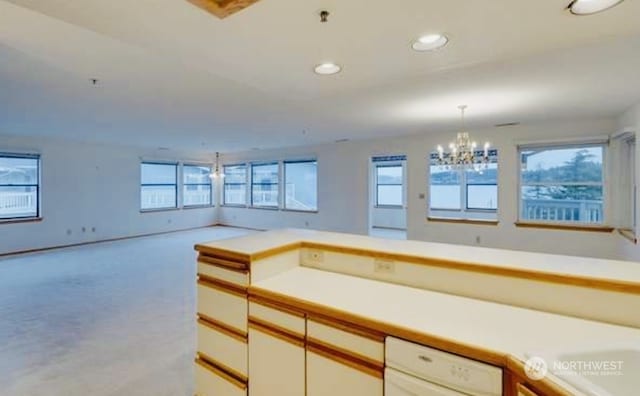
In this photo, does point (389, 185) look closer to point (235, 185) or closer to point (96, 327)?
point (235, 185)

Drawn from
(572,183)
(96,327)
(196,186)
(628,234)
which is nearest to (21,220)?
(196,186)

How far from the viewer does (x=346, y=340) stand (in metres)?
1.47

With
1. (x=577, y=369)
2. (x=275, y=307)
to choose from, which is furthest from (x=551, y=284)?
(x=275, y=307)

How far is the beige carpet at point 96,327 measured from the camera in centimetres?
232

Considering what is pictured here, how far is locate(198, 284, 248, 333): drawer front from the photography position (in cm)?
187

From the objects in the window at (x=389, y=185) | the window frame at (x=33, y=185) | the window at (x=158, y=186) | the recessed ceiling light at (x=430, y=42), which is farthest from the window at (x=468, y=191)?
the window frame at (x=33, y=185)

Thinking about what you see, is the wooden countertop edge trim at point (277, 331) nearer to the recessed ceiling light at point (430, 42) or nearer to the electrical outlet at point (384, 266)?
the electrical outlet at point (384, 266)

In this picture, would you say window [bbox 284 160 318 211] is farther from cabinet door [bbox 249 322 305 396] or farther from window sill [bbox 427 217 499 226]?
cabinet door [bbox 249 322 305 396]

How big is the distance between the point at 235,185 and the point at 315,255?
A: 29.2 feet

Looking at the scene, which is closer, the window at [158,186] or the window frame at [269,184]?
the window at [158,186]

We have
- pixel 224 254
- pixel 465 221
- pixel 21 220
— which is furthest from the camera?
pixel 21 220

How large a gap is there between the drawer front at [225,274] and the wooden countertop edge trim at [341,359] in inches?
21.2

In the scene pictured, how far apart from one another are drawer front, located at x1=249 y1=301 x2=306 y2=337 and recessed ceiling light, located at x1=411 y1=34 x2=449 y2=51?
1678mm

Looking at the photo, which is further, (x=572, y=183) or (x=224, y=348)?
(x=572, y=183)
